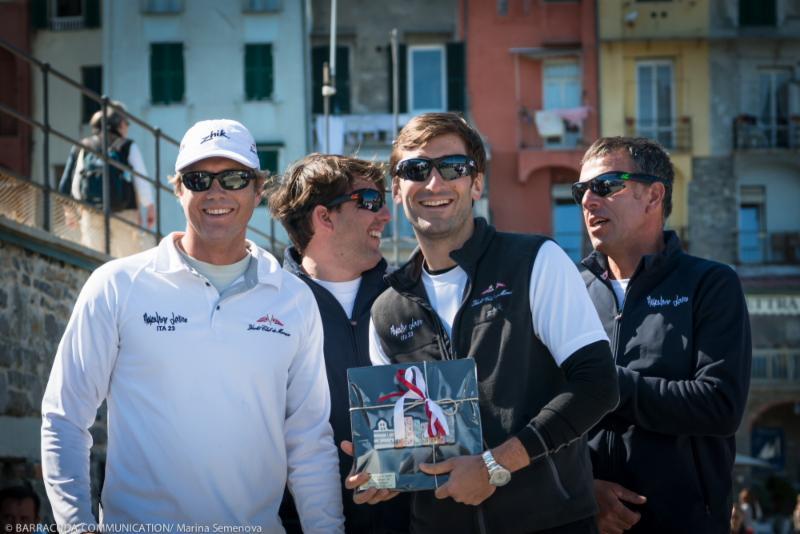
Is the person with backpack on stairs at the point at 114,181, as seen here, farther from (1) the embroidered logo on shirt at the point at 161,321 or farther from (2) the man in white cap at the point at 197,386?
(1) the embroidered logo on shirt at the point at 161,321

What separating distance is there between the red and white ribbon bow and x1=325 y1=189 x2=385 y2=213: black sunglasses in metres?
1.80

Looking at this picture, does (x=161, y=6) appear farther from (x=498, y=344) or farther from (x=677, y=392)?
(x=498, y=344)

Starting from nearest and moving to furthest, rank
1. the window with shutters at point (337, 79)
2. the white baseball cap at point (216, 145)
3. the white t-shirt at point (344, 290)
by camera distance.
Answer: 1. the white baseball cap at point (216, 145)
2. the white t-shirt at point (344, 290)
3. the window with shutters at point (337, 79)

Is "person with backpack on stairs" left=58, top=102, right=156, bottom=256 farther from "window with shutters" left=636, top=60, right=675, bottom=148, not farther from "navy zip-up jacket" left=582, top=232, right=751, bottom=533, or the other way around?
"window with shutters" left=636, top=60, right=675, bottom=148

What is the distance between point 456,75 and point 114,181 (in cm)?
2567

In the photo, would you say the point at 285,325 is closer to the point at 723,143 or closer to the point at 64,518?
the point at 64,518

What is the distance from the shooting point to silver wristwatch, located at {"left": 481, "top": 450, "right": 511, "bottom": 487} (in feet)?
15.2

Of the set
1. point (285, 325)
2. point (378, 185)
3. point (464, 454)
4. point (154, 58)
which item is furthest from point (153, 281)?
point (154, 58)

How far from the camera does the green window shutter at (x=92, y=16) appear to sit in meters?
37.0

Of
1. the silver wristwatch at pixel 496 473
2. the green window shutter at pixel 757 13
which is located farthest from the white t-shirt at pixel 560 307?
the green window shutter at pixel 757 13

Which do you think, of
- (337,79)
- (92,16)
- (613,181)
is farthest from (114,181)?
(92,16)

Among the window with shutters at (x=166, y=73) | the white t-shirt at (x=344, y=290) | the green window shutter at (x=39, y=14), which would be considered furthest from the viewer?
the green window shutter at (x=39, y=14)

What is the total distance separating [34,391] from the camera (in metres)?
10.2

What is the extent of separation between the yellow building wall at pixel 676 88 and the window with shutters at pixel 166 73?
11.5 metres
